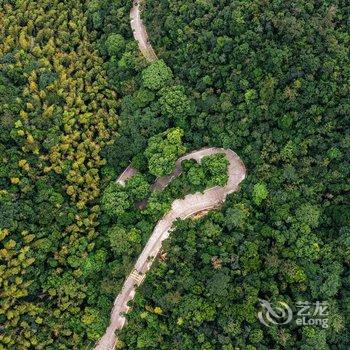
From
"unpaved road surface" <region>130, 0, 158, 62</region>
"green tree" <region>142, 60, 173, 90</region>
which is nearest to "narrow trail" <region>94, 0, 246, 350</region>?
"green tree" <region>142, 60, 173, 90</region>

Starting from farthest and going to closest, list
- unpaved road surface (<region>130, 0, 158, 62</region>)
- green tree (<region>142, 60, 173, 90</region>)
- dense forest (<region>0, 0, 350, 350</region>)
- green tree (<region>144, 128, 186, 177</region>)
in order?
unpaved road surface (<region>130, 0, 158, 62</region>) → green tree (<region>142, 60, 173, 90</region>) → green tree (<region>144, 128, 186, 177</region>) → dense forest (<region>0, 0, 350, 350</region>)

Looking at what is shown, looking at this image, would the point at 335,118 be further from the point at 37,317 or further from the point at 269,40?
the point at 37,317

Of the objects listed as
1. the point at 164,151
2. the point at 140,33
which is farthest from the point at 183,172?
the point at 140,33

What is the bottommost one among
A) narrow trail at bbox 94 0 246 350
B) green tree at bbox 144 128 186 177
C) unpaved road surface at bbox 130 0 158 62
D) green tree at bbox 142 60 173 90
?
narrow trail at bbox 94 0 246 350

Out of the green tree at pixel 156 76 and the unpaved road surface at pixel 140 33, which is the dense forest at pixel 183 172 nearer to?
the green tree at pixel 156 76

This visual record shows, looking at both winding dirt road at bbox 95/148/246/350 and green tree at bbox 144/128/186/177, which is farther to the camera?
green tree at bbox 144/128/186/177

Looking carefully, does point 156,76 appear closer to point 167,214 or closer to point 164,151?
point 164,151

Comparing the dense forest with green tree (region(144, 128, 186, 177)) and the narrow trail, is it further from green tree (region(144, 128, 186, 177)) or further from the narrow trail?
the narrow trail

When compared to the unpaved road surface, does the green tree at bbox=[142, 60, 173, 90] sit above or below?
below

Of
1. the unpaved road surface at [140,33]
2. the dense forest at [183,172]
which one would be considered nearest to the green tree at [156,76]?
the dense forest at [183,172]
